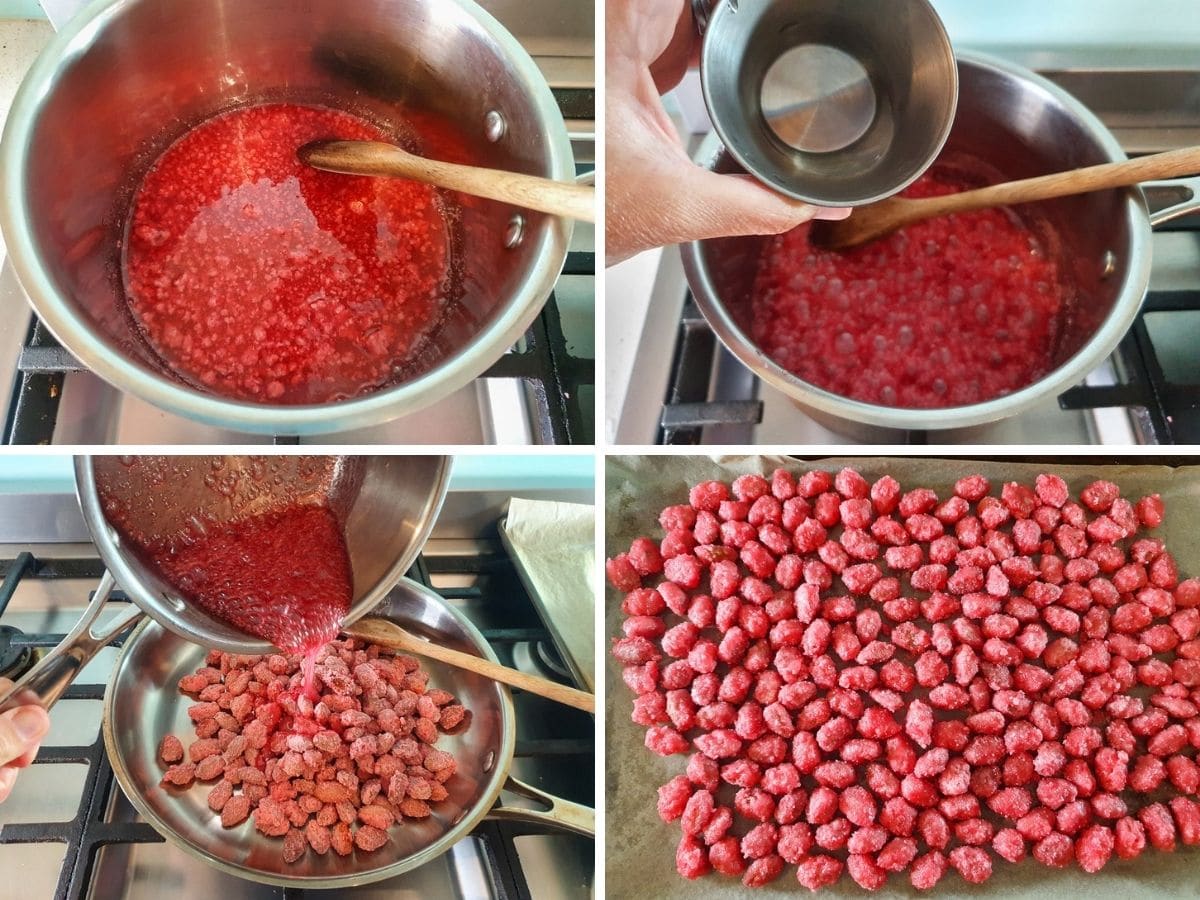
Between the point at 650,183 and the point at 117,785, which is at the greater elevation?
the point at 650,183

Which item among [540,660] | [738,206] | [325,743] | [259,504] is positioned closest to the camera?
[738,206]

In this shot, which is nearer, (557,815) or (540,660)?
(557,815)

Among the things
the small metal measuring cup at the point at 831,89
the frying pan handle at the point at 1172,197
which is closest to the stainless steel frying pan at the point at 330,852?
the small metal measuring cup at the point at 831,89

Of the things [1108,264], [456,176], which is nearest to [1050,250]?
[1108,264]

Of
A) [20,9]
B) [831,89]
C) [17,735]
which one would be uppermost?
[20,9]

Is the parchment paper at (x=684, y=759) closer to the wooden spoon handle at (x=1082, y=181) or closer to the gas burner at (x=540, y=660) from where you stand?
the gas burner at (x=540, y=660)

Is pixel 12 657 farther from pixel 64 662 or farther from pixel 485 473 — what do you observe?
pixel 485 473

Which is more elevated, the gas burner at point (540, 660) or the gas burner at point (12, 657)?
the gas burner at point (12, 657)
